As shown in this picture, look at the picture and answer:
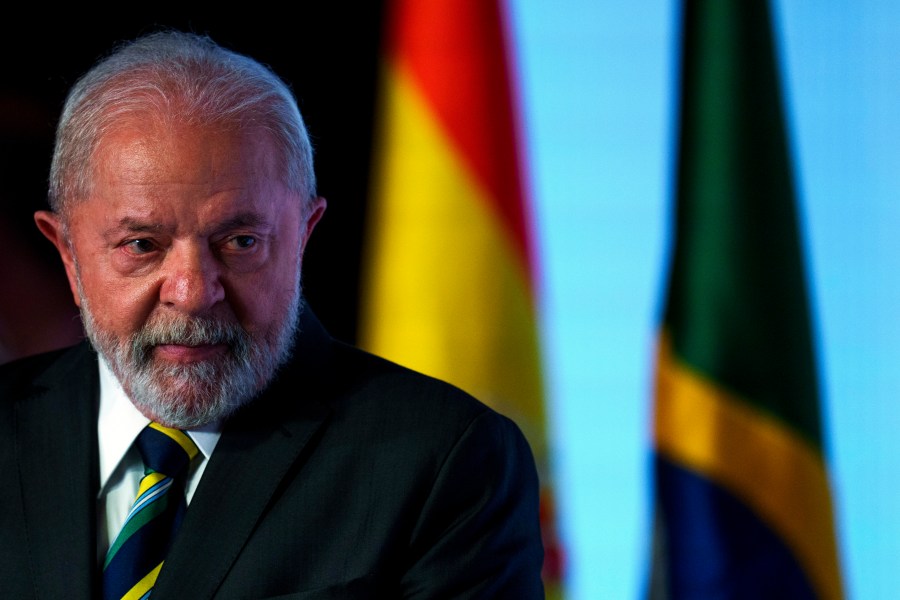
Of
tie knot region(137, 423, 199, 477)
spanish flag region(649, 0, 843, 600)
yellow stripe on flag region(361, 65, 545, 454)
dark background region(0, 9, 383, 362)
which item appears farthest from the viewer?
dark background region(0, 9, 383, 362)

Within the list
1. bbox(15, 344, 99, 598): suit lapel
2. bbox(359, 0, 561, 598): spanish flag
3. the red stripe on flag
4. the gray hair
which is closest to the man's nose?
the gray hair

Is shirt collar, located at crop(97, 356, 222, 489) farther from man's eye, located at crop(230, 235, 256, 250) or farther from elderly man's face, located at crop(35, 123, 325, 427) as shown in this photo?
man's eye, located at crop(230, 235, 256, 250)

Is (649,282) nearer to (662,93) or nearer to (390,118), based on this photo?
(662,93)

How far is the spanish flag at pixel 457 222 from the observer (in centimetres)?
311

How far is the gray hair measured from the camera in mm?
1664

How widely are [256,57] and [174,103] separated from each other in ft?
6.85

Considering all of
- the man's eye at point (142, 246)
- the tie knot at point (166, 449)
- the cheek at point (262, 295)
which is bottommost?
the tie knot at point (166, 449)

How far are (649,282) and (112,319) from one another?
222 centimetres

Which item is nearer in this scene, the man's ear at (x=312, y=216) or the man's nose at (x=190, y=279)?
the man's nose at (x=190, y=279)

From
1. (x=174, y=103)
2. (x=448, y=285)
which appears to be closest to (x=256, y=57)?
(x=448, y=285)

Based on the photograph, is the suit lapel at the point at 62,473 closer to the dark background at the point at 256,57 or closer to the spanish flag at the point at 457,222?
the spanish flag at the point at 457,222

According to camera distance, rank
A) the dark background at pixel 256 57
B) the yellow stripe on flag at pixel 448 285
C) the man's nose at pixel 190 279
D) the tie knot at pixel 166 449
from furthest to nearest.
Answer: the dark background at pixel 256 57
the yellow stripe on flag at pixel 448 285
the tie knot at pixel 166 449
the man's nose at pixel 190 279

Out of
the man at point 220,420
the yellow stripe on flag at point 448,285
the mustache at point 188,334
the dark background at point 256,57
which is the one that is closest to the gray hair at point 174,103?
the man at point 220,420

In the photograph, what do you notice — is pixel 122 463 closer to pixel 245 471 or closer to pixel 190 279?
pixel 245 471
